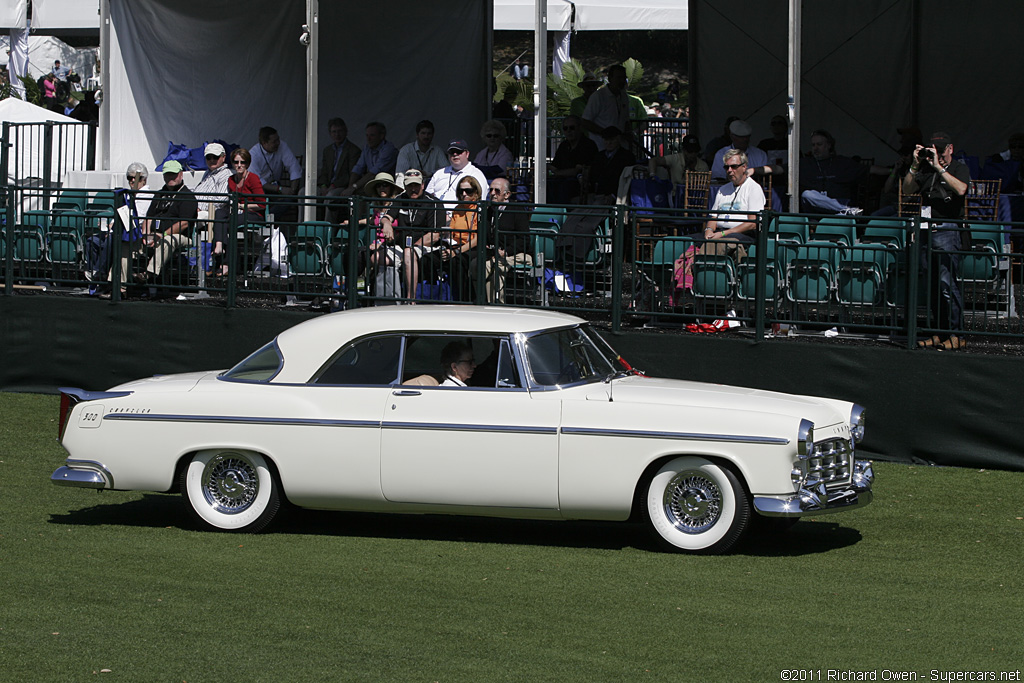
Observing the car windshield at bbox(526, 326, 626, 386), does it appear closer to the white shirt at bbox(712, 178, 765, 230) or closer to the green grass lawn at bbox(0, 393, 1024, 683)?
the green grass lawn at bbox(0, 393, 1024, 683)

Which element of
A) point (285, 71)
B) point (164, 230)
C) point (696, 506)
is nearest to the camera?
point (696, 506)

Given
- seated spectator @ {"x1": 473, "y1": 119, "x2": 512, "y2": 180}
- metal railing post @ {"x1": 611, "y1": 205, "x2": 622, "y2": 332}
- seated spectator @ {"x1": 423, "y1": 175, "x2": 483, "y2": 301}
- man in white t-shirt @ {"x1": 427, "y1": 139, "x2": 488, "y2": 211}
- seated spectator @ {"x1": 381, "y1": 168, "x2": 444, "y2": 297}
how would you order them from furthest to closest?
1. seated spectator @ {"x1": 473, "y1": 119, "x2": 512, "y2": 180}
2. man in white t-shirt @ {"x1": 427, "y1": 139, "x2": 488, "y2": 211}
3. seated spectator @ {"x1": 381, "y1": 168, "x2": 444, "y2": 297}
4. seated spectator @ {"x1": 423, "y1": 175, "x2": 483, "y2": 301}
5. metal railing post @ {"x1": 611, "y1": 205, "x2": 622, "y2": 332}

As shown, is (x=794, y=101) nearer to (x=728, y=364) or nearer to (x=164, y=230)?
(x=728, y=364)

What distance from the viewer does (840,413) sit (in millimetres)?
8727

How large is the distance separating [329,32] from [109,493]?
973 centimetres

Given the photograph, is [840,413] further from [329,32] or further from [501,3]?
[501,3]

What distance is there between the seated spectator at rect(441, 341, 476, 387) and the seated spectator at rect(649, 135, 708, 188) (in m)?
A: 8.56

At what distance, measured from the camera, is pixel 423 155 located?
17.3 metres

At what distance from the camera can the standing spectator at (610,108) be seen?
18.9 m

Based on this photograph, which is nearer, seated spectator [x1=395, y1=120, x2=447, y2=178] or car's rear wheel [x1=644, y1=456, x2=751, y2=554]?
car's rear wheel [x1=644, y1=456, x2=751, y2=554]

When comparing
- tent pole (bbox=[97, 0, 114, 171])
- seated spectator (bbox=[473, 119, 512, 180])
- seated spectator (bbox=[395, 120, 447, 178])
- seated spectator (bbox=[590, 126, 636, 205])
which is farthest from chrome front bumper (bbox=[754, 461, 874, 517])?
tent pole (bbox=[97, 0, 114, 171])

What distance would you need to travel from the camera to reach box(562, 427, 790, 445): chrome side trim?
8.17m

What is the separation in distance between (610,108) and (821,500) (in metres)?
11.6

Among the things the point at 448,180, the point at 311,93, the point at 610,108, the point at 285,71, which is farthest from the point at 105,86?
the point at 610,108
